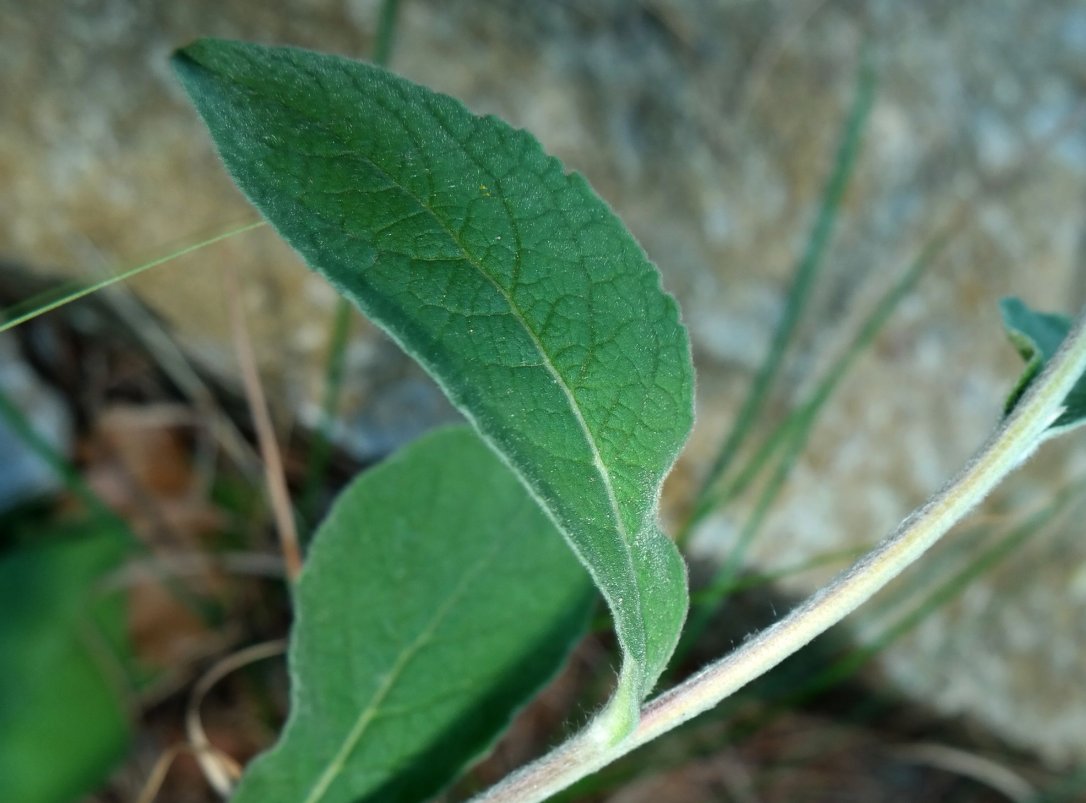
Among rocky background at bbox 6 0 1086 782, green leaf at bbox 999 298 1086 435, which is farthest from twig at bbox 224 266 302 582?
green leaf at bbox 999 298 1086 435

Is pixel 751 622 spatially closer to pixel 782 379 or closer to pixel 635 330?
pixel 782 379

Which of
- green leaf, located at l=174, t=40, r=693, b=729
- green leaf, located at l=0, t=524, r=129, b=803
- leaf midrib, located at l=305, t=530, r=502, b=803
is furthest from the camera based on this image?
green leaf, located at l=0, t=524, r=129, b=803

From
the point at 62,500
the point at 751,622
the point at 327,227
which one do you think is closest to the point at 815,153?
the point at 751,622

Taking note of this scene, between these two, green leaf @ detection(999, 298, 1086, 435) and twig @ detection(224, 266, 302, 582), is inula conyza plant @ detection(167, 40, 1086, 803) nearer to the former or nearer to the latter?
green leaf @ detection(999, 298, 1086, 435)

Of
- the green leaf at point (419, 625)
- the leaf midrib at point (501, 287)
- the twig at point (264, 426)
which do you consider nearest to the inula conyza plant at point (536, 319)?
the leaf midrib at point (501, 287)

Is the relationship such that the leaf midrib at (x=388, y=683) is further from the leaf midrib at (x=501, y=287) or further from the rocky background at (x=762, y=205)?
the rocky background at (x=762, y=205)

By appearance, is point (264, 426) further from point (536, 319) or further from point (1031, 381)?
point (1031, 381)
